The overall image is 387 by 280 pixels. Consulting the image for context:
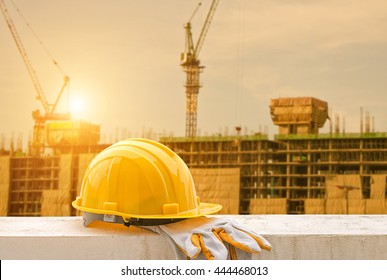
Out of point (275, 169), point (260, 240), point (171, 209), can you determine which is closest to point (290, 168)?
point (275, 169)

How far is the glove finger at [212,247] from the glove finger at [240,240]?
49mm

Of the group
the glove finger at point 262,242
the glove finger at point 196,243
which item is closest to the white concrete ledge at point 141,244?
the glove finger at point 262,242

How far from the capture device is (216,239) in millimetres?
2803

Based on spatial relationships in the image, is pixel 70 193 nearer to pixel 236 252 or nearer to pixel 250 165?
pixel 250 165

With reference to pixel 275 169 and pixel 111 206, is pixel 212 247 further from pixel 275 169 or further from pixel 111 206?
pixel 275 169

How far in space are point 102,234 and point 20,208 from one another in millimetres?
51018

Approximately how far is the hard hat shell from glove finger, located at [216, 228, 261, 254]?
0.97ft

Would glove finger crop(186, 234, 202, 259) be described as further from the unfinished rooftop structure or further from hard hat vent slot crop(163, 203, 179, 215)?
the unfinished rooftop structure

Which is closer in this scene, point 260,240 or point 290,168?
point 260,240

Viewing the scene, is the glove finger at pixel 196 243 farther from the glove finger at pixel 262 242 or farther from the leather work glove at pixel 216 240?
the glove finger at pixel 262 242

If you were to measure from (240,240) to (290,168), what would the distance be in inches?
1603

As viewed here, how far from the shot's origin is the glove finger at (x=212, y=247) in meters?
2.71

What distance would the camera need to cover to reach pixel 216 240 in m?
2.80

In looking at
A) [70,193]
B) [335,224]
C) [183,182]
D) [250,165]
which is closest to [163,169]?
[183,182]
